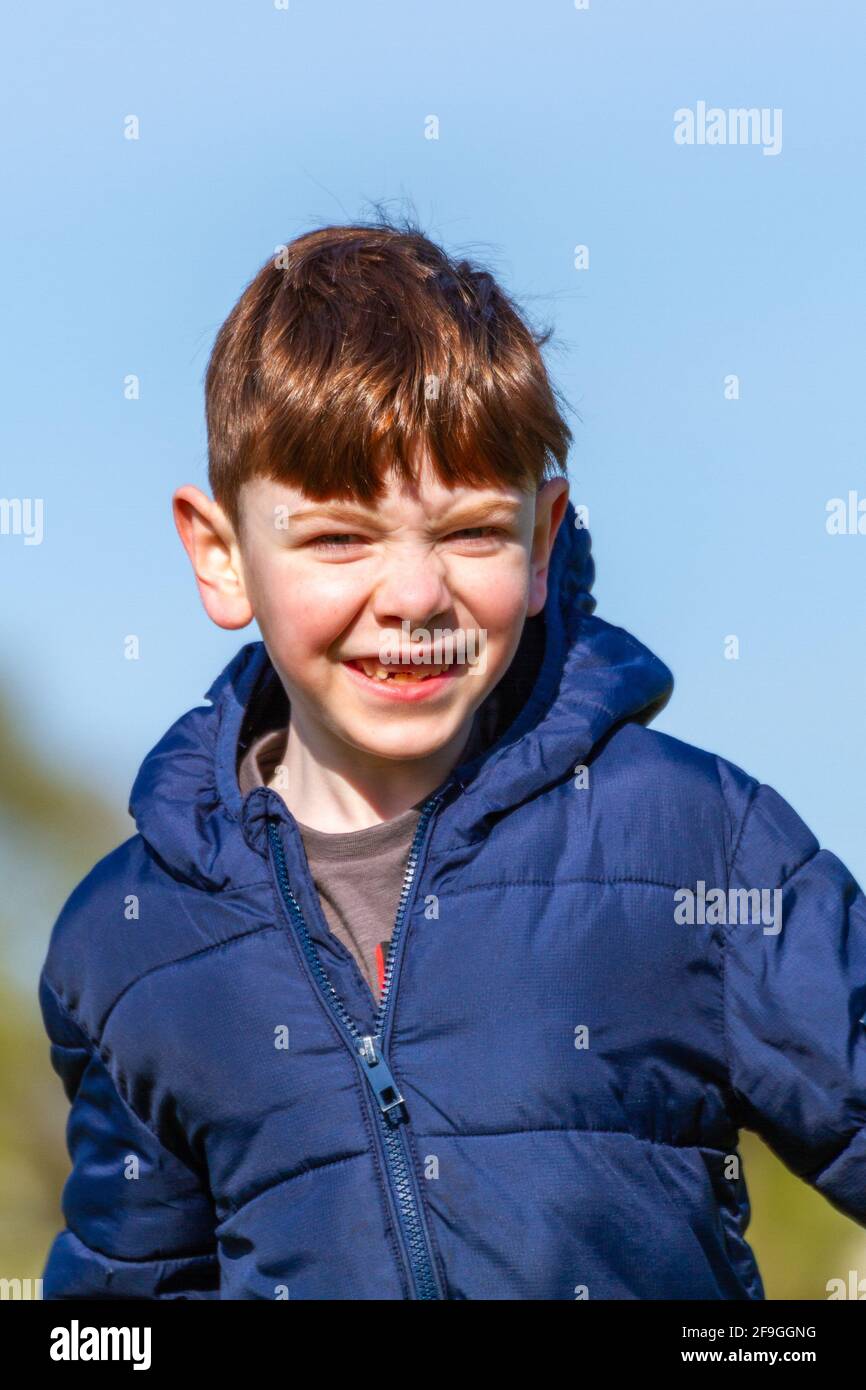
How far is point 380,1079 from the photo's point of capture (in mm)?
2568

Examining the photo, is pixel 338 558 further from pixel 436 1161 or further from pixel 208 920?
pixel 436 1161

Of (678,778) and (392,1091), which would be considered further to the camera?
(678,778)

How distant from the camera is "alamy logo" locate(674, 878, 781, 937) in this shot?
8.68 ft

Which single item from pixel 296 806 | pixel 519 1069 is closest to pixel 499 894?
pixel 519 1069

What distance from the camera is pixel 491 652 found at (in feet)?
8.93

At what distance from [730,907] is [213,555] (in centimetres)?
104

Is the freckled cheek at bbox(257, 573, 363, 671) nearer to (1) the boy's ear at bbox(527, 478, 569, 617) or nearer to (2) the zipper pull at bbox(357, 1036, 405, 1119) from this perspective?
(1) the boy's ear at bbox(527, 478, 569, 617)

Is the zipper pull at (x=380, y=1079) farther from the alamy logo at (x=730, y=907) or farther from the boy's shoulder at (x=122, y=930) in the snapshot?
the alamy logo at (x=730, y=907)

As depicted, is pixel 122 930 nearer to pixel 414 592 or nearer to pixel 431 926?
pixel 431 926

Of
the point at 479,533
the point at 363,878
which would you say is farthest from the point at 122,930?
the point at 479,533

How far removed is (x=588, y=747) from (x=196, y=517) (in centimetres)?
79

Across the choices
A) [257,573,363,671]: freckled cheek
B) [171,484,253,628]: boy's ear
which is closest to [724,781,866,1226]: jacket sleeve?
[257,573,363,671]: freckled cheek

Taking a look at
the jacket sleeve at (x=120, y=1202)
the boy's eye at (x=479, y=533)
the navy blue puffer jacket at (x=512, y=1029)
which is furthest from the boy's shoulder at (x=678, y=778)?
the jacket sleeve at (x=120, y=1202)
